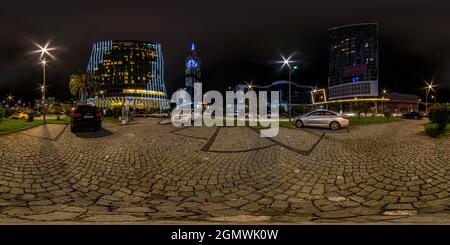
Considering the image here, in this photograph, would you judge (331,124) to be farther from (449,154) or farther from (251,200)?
(251,200)

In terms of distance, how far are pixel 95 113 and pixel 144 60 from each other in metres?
168

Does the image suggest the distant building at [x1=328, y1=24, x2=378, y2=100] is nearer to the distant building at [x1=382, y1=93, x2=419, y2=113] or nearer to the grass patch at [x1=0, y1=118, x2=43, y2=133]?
the distant building at [x1=382, y1=93, x2=419, y2=113]

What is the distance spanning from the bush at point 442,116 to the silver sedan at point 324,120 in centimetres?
521

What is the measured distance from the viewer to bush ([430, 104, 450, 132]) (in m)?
13.0

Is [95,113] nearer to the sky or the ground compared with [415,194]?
nearer to the sky

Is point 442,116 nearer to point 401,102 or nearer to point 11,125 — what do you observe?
point 11,125

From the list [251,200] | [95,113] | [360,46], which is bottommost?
[251,200]

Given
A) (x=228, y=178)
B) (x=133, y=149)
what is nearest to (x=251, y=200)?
(x=228, y=178)

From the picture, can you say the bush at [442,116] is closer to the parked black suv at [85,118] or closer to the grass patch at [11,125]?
the parked black suv at [85,118]

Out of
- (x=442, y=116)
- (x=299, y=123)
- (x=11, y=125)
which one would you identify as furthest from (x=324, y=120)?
(x=11, y=125)

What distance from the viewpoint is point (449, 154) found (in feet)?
26.3

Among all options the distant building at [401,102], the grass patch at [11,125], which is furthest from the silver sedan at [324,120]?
the distant building at [401,102]

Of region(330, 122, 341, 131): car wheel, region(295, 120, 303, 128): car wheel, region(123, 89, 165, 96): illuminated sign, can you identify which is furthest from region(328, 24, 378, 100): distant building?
region(330, 122, 341, 131): car wheel

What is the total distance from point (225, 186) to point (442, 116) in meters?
13.3
